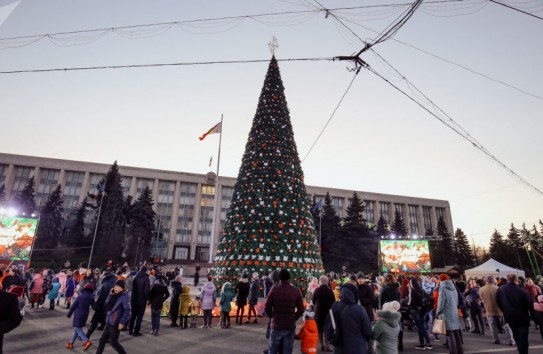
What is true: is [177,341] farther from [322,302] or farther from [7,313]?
[7,313]

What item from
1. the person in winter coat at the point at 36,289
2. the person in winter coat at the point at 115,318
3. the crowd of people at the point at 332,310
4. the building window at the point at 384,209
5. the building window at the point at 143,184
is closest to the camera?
the crowd of people at the point at 332,310

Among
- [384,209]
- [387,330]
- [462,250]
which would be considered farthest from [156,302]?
[384,209]

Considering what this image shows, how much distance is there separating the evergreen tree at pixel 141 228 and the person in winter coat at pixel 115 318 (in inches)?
1818

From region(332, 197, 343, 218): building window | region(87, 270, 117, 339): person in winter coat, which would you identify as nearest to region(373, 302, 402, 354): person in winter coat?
region(87, 270, 117, 339): person in winter coat

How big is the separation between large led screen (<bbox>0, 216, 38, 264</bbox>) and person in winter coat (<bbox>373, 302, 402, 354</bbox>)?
29.2 metres

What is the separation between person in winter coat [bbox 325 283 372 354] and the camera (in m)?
4.39

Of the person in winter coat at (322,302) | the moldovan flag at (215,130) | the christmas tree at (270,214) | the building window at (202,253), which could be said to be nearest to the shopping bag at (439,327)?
the person in winter coat at (322,302)

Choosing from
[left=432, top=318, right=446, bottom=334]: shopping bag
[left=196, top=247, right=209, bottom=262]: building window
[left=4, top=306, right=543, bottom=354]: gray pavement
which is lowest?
[left=4, top=306, right=543, bottom=354]: gray pavement

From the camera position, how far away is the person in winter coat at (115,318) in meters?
5.71

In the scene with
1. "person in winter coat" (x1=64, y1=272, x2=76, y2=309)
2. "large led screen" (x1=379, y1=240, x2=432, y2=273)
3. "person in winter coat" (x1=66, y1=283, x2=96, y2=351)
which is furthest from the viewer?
"large led screen" (x1=379, y1=240, x2=432, y2=273)

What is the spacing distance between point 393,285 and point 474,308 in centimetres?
541

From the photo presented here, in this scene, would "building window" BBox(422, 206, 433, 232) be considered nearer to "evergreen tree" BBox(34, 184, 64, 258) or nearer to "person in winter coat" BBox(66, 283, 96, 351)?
"evergreen tree" BBox(34, 184, 64, 258)

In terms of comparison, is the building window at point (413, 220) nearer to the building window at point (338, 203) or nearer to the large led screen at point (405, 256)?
the building window at point (338, 203)

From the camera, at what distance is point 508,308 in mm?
6520
